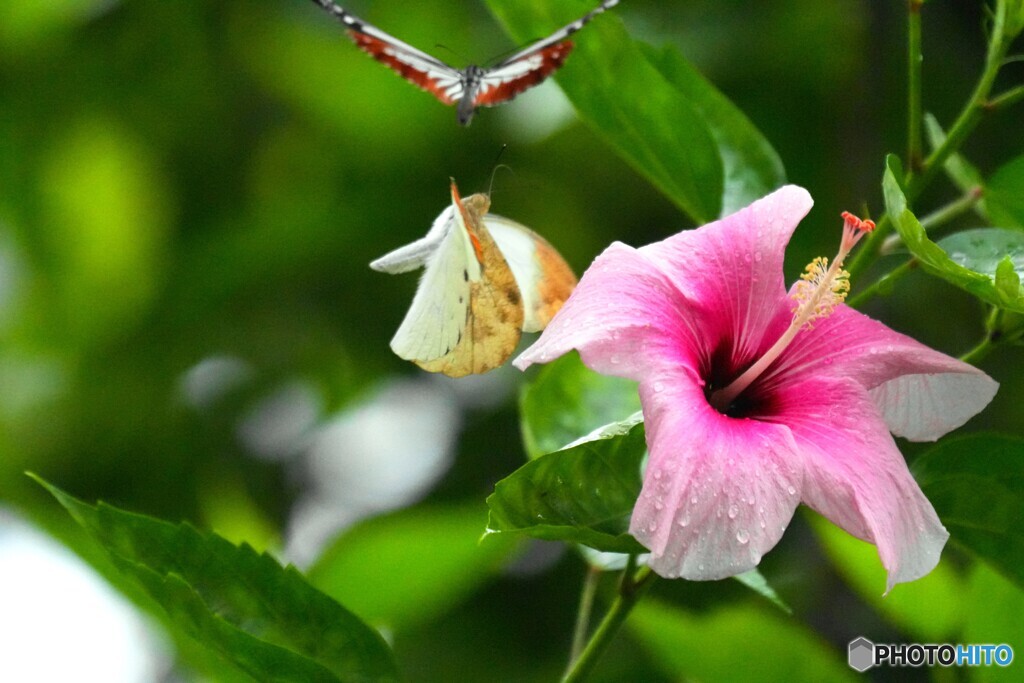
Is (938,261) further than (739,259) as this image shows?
No

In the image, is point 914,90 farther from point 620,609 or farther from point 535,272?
point 620,609

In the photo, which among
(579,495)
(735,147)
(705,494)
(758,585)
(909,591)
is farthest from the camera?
(909,591)

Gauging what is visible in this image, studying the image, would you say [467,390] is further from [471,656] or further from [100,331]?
[100,331]

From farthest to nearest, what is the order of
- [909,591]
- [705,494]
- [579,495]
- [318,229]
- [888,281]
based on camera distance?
[318,229] < [909,591] < [888,281] < [579,495] < [705,494]

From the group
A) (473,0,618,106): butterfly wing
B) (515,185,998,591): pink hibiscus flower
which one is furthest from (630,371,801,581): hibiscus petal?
(473,0,618,106): butterfly wing

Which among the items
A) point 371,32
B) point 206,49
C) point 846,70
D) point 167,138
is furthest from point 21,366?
point 846,70

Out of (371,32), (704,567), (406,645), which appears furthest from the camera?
(406,645)

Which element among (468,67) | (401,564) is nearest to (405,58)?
(468,67)

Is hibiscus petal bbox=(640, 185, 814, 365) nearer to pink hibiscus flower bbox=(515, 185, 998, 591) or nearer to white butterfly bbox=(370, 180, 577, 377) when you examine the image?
pink hibiscus flower bbox=(515, 185, 998, 591)
